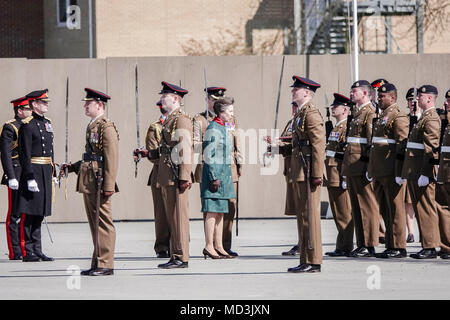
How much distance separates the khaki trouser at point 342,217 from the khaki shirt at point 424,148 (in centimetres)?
105

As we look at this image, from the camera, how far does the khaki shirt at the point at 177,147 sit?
11.4 meters

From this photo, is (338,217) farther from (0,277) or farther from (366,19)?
(366,19)

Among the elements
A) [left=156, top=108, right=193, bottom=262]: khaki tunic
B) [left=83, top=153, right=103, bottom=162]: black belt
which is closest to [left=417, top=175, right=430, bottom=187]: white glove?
[left=156, top=108, right=193, bottom=262]: khaki tunic

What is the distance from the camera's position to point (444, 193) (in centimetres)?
1214

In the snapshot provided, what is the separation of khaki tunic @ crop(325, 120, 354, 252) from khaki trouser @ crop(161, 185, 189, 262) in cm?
222

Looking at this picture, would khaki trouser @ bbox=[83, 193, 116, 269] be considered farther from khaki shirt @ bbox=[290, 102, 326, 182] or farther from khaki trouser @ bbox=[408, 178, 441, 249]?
khaki trouser @ bbox=[408, 178, 441, 249]

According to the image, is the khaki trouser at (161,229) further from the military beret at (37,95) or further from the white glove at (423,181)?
the white glove at (423,181)

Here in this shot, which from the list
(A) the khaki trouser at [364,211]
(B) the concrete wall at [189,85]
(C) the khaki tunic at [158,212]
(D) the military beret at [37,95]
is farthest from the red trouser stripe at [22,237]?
(B) the concrete wall at [189,85]

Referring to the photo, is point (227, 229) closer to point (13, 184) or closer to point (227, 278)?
point (227, 278)

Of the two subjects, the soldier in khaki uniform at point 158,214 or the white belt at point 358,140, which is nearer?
the white belt at point 358,140

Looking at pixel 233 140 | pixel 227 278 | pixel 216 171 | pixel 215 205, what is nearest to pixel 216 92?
pixel 233 140

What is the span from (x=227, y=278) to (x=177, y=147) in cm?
160

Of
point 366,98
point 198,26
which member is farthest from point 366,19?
point 366,98

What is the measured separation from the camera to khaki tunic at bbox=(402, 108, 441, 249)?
12.1m
